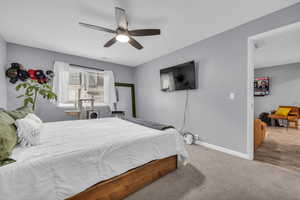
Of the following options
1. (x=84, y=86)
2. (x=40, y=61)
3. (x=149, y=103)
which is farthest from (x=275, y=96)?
(x=40, y=61)

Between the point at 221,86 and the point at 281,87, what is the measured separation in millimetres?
4343

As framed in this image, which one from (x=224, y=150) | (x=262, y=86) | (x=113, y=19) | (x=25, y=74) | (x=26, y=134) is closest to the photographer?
(x=26, y=134)

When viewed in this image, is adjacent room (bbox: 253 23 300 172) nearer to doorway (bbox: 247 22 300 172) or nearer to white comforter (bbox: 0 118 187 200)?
doorway (bbox: 247 22 300 172)

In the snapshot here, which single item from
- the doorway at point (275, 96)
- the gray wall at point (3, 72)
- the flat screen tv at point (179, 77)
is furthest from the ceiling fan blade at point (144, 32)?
the gray wall at point (3, 72)

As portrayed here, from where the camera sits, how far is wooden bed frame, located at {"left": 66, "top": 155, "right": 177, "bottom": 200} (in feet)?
3.85

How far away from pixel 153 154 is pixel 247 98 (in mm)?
1973

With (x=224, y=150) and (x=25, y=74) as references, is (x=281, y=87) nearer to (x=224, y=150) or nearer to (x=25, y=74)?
(x=224, y=150)

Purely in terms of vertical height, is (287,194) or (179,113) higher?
(179,113)

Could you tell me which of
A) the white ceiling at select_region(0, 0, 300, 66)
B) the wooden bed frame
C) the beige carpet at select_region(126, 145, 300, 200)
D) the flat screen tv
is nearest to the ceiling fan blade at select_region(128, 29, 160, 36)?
the white ceiling at select_region(0, 0, 300, 66)

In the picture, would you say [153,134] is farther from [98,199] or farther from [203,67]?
[203,67]

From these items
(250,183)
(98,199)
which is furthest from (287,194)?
(98,199)

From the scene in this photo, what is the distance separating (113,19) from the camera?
2186 mm

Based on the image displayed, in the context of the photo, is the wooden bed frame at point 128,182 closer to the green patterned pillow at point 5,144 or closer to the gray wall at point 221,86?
the green patterned pillow at point 5,144

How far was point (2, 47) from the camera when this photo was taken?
2.70 m
